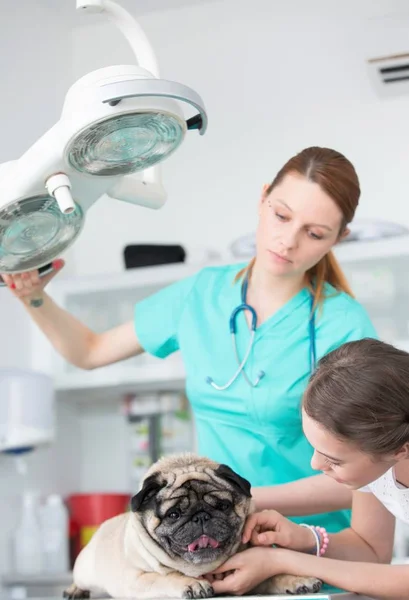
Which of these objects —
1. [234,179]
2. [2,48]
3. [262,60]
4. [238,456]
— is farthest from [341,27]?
[238,456]

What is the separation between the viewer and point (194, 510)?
126 cm

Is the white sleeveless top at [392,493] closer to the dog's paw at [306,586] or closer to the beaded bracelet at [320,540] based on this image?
the beaded bracelet at [320,540]

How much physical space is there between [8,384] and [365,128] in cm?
166

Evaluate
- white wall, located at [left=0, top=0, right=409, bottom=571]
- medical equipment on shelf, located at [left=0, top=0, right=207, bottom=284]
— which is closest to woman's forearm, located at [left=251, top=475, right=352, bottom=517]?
medical equipment on shelf, located at [left=0, top=0, right=207, bottom=284]

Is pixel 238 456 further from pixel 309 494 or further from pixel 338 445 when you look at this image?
pixel 338 445

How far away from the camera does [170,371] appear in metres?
3.27

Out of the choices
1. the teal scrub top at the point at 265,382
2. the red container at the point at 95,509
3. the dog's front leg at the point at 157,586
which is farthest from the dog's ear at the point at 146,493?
the red container at the point at 95,509

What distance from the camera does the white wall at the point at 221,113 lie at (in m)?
3.39

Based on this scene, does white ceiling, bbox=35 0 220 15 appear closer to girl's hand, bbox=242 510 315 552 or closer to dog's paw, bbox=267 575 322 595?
girl's hand, bbox=242 510 315 552

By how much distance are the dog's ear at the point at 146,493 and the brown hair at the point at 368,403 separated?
0.25 m

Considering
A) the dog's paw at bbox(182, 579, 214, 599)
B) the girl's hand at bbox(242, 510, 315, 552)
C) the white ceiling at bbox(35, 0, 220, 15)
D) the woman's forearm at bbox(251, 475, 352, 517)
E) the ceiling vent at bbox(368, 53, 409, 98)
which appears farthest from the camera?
the white ceiling at bbox(35, 0, 220, 15)

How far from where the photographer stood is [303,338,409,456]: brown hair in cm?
124

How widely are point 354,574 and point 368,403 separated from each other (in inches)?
9.6

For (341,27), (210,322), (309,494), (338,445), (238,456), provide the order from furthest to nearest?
(341,27) < (210,322) < (238,456) < (309,494) < (338,445)
